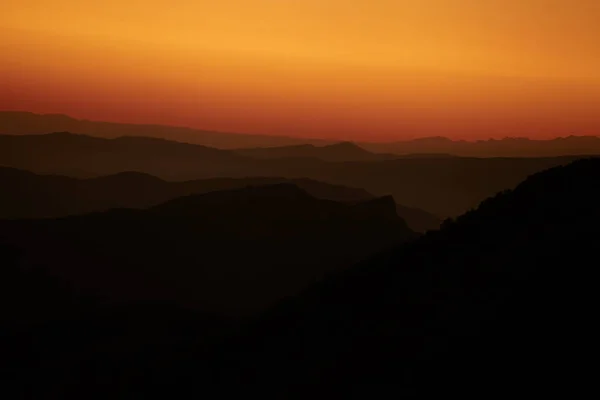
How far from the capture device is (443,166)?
7298 inches

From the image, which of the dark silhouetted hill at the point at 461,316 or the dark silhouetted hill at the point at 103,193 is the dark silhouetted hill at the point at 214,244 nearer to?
the dark silhouetted hill at the point at 461,316

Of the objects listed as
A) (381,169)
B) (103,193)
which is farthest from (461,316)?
(381,169)

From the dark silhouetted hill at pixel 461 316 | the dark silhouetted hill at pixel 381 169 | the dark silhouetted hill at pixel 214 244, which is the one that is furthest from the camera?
the dark silhouetted hill at pixel 381 169

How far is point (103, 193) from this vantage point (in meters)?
127

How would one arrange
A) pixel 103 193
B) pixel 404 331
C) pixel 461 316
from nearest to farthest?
pixel 461 316 → pixel 404 331 → pixel 103 193

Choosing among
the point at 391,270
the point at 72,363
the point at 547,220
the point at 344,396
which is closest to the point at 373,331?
the point at 344,396

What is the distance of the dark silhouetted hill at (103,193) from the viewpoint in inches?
4535

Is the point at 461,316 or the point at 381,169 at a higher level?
the point at 461,316

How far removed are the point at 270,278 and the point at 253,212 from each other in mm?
17114

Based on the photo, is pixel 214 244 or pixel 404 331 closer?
pixel 404 331

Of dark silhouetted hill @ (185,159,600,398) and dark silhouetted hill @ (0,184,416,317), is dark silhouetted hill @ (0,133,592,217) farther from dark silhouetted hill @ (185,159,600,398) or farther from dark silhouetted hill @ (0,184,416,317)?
dark silhouetted hill @ (185,159,600,398)

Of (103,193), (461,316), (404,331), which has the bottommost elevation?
(103,193)

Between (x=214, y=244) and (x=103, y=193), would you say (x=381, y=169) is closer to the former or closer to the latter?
(x=103, y=193)

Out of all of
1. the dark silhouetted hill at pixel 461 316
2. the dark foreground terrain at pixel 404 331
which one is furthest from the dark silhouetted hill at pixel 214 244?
the dark silhouetted hill at pixel 461 316
